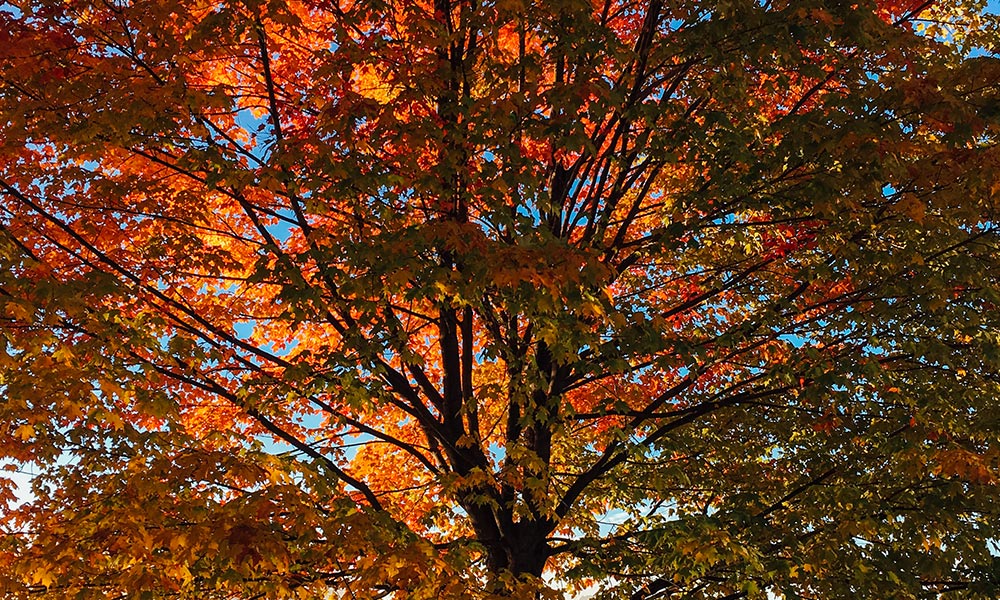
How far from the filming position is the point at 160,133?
616 cm

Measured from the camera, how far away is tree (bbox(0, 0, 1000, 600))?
16.3 ft

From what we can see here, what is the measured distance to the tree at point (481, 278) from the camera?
4980mm

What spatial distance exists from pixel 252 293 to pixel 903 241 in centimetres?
782

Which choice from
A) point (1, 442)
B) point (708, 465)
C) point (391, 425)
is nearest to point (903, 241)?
point (708, 465)

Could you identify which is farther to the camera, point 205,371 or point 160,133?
point 205,371

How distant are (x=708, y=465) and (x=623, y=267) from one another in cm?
339

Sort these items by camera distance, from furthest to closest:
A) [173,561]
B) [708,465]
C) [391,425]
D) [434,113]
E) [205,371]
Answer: [391,425] → [708,465] → [205,371] → [434,113] → [173,561]

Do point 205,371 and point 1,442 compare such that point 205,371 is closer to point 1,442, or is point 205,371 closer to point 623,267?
point 1,442

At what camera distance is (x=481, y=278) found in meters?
4.94

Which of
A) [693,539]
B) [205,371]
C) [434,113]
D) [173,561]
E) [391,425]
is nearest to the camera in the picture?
[173,561]

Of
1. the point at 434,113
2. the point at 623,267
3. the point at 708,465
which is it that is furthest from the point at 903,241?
the point at 434,113

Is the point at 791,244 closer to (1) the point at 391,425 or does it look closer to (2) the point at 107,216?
(1) the point at 391,425

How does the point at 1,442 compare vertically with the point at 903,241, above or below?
below

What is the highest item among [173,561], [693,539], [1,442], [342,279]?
[342,279]
